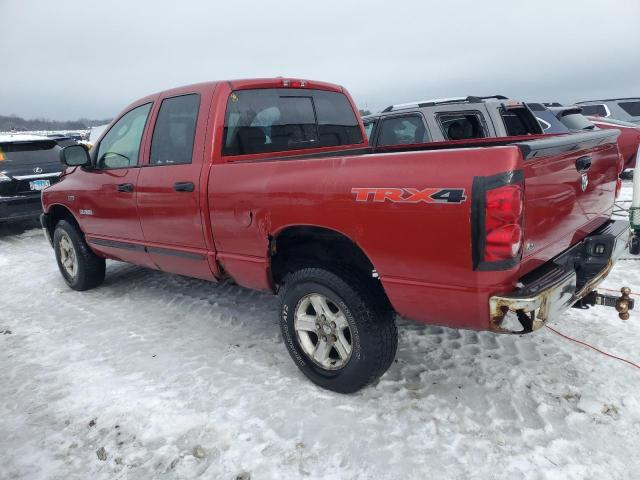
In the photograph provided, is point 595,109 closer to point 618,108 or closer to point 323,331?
point 618,108

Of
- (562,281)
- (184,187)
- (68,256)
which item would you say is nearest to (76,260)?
(68,256)

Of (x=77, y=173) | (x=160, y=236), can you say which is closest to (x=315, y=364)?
(x=160, y=236)

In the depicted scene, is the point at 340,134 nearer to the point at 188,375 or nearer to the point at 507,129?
the point at 188,375

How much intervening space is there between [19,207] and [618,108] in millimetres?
17266

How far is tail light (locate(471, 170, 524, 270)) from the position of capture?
204cm

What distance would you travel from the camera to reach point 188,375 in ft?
10.7

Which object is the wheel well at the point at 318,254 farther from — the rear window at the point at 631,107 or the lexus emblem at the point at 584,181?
the rear window at the point at 631,107

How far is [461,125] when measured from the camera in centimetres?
614


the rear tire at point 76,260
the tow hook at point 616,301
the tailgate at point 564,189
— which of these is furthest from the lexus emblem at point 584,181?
the rear tire at point 76,260

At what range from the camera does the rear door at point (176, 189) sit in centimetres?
343

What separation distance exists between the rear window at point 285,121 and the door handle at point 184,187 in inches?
13.8

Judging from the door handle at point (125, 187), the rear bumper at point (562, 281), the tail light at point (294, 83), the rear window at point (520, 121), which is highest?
the tail light at point (294, 83)

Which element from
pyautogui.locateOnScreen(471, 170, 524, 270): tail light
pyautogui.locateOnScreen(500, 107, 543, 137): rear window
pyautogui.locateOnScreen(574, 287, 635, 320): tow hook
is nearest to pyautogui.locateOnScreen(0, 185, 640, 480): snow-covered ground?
pyautogui.locateOnScreen(574, 287, 635, 320): tow hook

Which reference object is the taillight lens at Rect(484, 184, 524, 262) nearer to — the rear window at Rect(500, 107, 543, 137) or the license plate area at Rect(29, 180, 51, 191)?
the rear window at Rect(500, 107, 543, 137)
